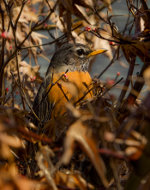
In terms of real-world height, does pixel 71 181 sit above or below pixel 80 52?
below

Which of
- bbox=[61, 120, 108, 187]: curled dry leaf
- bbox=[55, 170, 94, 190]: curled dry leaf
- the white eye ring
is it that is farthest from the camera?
the white eye ring

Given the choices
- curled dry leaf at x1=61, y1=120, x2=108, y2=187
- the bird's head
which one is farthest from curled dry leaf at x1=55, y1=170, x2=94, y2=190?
the bird's head

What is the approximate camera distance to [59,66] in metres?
1.96

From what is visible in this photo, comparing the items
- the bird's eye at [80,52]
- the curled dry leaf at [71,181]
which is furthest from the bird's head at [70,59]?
the curled dry leaf at [71,181]

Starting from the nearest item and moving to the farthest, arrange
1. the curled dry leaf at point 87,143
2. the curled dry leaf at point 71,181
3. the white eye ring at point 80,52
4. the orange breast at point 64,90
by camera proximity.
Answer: the curled dry leaf at point 87,143 < the curled dry leaf at point 71,181 < the orange breast at point 64,90 < the white eye ring at point 80,52

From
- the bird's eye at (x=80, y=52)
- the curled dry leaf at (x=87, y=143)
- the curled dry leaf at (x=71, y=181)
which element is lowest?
the curled dry leaf at (x=71, y=181)

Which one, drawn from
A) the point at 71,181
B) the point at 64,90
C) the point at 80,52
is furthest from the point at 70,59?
the point at 71,181

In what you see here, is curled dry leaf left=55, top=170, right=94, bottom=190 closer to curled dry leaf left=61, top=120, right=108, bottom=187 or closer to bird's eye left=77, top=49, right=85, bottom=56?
curled dry leaf left=61, top=120, right=108, bottom=187

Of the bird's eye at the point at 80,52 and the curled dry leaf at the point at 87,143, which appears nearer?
the curled dry leaf at the point at 87,143

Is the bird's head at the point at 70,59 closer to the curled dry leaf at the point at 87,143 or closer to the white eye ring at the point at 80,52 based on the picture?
the white eye ring at the point at 80,52

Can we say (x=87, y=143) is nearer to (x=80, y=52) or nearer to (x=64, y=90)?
(x=64, y=90)

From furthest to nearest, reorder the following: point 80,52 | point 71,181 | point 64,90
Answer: point 80,52 < point 64,90 < point 71,181

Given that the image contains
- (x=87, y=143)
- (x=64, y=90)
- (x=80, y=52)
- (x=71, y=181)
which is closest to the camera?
(x=87, y=143)

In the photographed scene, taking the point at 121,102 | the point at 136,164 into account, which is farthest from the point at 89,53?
the point at 136,164
